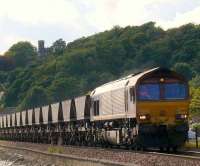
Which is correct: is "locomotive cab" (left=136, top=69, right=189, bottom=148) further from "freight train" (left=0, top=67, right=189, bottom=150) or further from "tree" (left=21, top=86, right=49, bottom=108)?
"tree" (left=21, top=86, right=49, bottom=108)

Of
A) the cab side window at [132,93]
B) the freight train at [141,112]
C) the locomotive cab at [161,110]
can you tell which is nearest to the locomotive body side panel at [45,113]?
the freight train at [141,112]

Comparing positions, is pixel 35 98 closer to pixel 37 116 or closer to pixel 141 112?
pixel 37 116

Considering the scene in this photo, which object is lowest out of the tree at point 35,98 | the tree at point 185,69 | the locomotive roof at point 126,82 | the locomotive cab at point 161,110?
the locomotive cab at point 161,110

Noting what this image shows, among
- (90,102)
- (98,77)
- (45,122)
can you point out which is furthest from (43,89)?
(90,102)

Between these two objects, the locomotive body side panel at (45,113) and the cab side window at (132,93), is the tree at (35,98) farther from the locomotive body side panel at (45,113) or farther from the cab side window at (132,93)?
the cab side window at (132,93)

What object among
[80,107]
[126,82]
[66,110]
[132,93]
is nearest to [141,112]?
[132,93]

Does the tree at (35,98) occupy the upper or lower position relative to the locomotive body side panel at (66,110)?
upper

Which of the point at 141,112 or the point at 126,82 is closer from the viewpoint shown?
the point at 141,112

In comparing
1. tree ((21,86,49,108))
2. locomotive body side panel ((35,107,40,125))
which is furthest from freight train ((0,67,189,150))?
tree ((21,86,49,108))

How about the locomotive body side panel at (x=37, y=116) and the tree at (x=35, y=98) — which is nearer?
the locomotive body side panel at (x=37, y=116)

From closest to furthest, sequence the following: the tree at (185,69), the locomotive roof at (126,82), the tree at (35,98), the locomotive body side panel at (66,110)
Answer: the locomotive roof at (126,82), the locomotive body side panel at (66,110), the tree at (185,69), the tree at (35,98)

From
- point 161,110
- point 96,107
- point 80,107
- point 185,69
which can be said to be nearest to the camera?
point 161,110

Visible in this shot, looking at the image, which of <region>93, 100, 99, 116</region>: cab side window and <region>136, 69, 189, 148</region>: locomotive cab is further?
<region>93, 100, 99, 116</region>: cab side window

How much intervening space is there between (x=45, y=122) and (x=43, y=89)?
406 ft
